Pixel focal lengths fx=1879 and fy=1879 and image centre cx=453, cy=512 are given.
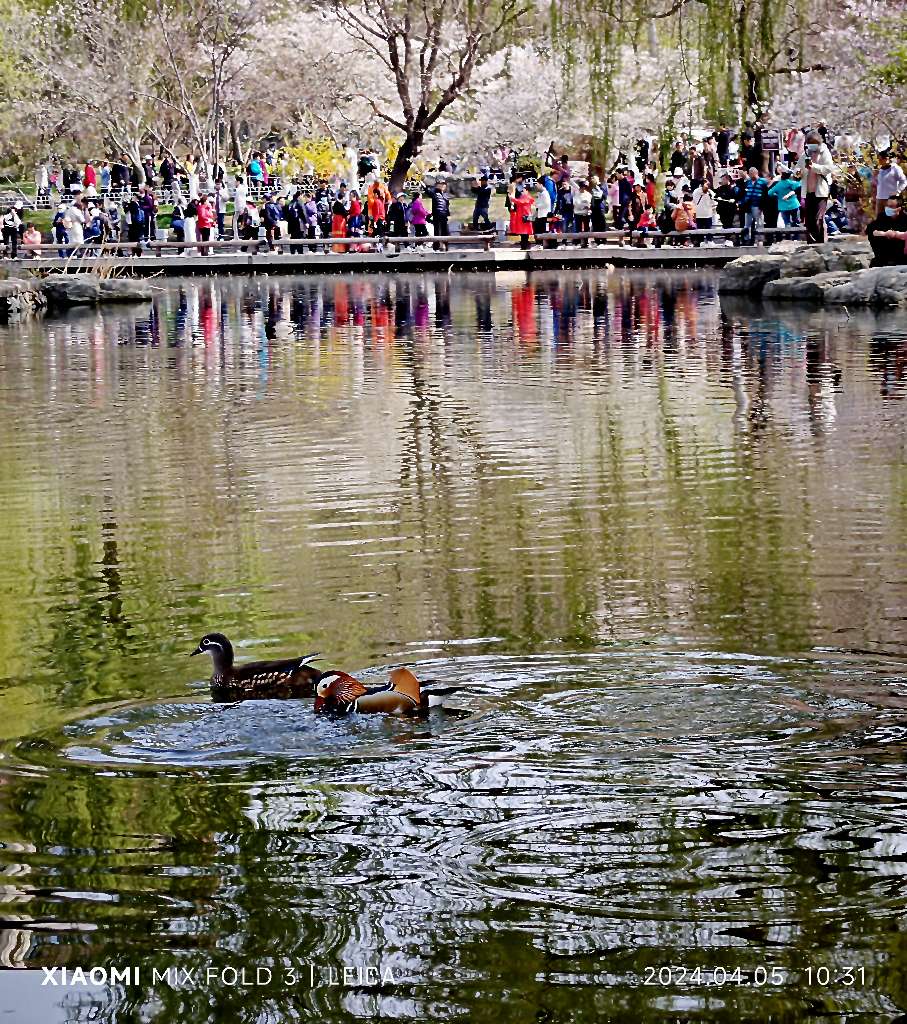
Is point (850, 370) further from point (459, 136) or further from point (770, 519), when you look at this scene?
point (459, 136)

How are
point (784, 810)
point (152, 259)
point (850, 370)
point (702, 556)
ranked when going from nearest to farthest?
point (784, 810) → point (702, 556) → point (850, 370) → point (152, 259)

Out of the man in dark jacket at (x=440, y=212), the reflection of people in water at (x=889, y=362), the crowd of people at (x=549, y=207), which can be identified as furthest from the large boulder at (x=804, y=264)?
the man in dark jacket at (x=440, y=212)

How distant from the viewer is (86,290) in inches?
1502

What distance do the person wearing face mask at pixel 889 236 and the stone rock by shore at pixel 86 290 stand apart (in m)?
15.7

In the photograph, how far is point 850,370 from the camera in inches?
841

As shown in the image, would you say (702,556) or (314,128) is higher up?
(314,128)

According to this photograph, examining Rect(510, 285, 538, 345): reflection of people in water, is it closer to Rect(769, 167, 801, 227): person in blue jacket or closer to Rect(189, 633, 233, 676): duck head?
Rect(769, 167, 801, 227): person in blue jacket

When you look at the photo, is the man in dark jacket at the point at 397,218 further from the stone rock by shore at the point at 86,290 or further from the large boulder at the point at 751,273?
the large boulder at the point at 751,273

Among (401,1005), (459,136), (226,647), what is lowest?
(401,1005)

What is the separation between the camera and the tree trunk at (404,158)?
53.4 meters

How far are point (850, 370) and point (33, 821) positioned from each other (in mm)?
15844

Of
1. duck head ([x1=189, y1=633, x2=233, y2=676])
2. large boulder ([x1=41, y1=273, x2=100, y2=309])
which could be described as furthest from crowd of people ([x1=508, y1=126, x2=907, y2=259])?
duck head ([x1=189, y1=633, x2=233, y2=676])

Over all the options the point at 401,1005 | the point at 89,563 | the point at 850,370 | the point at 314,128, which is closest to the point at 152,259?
the point at 314,128

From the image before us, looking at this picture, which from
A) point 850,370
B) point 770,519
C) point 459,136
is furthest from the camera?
point 459,136
